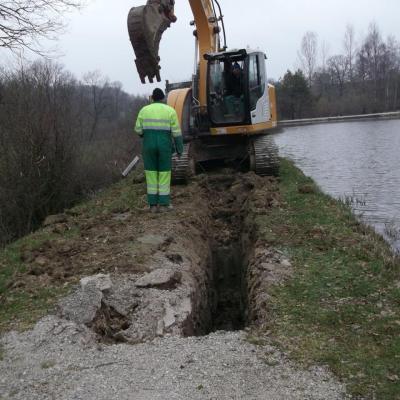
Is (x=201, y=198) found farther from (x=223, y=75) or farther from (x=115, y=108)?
(x=115, y=108)

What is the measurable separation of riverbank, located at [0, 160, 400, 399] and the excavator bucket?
2.44 metres

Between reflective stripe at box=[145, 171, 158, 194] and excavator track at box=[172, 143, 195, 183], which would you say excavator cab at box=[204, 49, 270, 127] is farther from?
reflective stripe at box=[145, 171, 158, 194]

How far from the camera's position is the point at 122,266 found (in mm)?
6016

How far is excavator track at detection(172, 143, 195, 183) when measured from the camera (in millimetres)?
10531

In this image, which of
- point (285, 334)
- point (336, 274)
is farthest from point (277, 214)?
point (285, 334)

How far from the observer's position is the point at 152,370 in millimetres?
3871

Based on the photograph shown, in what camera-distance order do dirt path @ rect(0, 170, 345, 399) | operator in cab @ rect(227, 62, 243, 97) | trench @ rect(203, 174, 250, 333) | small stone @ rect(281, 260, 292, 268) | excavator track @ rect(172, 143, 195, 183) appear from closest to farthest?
1. dirt path @ rect(0, 170, 345, 399)
2. small stone @ rect(281, 260, 292, 268)
3. trench @ rect(203, 174, 250, 333)
4. excavator track @ rect(172, 143, 195, 183)
5. operator in cab @ rect(227, 62, 243, 97)

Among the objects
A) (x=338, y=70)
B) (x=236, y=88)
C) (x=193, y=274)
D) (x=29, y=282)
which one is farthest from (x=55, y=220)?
(x=338, y=70)

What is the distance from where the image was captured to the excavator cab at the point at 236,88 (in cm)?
1108

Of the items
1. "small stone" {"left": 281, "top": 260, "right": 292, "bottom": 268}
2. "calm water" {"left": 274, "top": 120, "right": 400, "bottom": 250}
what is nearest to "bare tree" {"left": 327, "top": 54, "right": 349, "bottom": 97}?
"calm water" {"left": 274, "top": 120, "right": 400, "bottom": 250}

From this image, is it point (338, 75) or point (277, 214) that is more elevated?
point (338, 75)

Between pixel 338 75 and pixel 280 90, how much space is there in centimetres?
2417

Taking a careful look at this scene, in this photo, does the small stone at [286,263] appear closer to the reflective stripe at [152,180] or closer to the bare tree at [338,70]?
the reflective stripe at [152,180]

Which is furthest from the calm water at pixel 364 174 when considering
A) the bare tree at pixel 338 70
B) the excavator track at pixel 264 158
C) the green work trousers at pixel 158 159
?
the bare tree at pixel 338 70
